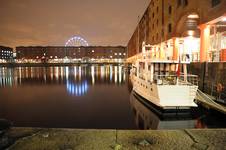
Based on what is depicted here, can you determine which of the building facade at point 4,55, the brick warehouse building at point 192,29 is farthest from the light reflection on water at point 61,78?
the building facade at point 4,55

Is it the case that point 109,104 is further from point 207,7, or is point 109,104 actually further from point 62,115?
point 207,7

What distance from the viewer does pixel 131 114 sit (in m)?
15.9

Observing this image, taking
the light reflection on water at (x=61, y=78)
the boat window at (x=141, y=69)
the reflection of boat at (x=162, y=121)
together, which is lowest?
the reflection of boat at (x=162, y=121)

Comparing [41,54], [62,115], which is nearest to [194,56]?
[62,115]

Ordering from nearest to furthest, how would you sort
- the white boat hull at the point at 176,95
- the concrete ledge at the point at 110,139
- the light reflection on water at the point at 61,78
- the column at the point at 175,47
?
the concrete ledge at the point at 110,139 < the white boat hull at the point at 176,95 < the column at the point at 175,47 < the light reflection on water at the point at 61,78

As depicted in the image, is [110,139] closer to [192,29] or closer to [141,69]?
[141,69]

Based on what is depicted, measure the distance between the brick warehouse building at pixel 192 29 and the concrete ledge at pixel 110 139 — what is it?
14.1 meters

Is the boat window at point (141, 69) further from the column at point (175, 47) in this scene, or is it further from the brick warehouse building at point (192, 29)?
the column at point (175, 47)

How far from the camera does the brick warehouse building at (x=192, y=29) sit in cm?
1923

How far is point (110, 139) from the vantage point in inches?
230

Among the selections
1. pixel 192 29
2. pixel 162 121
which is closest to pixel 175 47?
pixel 192 29

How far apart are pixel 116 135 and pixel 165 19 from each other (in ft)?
107

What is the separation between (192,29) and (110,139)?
94.5 ft

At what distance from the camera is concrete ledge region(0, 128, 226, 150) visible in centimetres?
533
